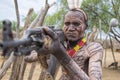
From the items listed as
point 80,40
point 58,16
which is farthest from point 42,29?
point 58,16

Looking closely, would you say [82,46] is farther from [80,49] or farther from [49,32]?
[49,32]

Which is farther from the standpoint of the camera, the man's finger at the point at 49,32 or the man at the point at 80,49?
the man at the point at 80,49

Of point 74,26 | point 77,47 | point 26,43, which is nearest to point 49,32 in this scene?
point 26,43

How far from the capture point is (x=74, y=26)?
2.04 meters

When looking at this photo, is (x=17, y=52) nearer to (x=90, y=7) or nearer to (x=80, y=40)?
(x=80, y=40)

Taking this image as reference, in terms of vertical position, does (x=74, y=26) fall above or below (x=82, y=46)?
above

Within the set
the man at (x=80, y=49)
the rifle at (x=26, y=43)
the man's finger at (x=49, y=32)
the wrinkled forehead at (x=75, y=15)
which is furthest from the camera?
the wrinkled forehead at (x=75, y=15)

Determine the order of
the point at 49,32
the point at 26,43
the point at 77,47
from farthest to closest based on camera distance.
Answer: the point at 77,47 → the point at 49,32 → the point at 26,43

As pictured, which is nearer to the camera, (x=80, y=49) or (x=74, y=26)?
(x=74, y=26)

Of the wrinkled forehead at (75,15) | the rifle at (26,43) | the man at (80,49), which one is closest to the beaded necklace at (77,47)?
the man at (80,49)

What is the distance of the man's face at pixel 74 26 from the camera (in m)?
2.02

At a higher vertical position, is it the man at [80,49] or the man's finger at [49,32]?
the man's finger at [49,32]

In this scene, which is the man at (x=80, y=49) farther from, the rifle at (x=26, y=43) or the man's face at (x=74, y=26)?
the rifle at (x=26, y=43)

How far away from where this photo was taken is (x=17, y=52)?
3.99 ft
